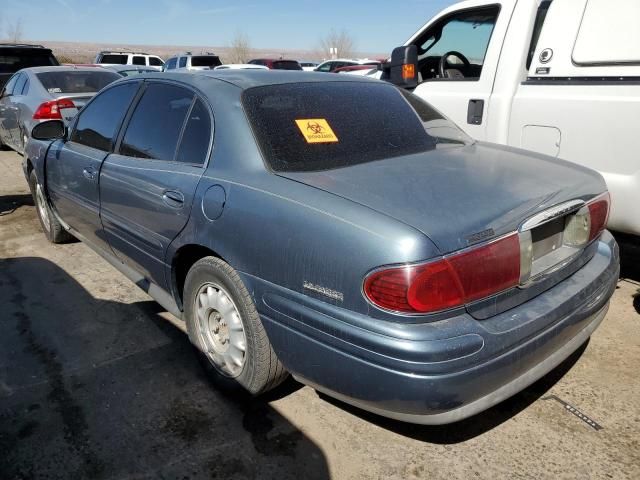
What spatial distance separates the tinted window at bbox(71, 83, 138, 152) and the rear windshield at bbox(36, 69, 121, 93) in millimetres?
4214

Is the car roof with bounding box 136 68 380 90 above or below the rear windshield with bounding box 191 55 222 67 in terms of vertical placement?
above

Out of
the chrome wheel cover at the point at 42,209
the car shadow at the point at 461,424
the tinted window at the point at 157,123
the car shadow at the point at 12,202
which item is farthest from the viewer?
the car shadow at the point at 12,202

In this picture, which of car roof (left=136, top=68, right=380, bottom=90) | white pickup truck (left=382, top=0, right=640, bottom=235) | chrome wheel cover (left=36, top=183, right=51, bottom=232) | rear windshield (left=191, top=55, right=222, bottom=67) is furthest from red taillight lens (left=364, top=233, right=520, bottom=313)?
rear windshield (left=191, top=55, right=222, bottom=67)

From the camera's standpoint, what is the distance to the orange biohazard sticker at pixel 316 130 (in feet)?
8.46

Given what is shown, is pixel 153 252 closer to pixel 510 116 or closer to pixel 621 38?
pixel 510 116

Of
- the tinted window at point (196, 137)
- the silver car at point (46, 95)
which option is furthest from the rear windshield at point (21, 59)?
the tinted window at point (196, 137)

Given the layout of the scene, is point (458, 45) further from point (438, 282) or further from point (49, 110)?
point (49, 110)

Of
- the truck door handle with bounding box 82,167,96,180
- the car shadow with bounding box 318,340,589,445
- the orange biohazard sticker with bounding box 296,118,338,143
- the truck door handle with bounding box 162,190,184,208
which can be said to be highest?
the orange biohazard sticker with bounding box 296,118,338,143

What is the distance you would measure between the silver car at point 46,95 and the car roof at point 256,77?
15.4 ft

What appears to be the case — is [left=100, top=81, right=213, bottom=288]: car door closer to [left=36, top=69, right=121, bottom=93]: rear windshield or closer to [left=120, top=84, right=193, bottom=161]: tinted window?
[left=120, top=84, right=193, bottom=161]: tinted window

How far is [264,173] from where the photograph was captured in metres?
2.35

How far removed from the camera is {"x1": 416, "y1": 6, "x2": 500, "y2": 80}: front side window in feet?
15.0

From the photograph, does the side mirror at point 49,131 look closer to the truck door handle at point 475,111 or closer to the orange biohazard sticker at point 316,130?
the orange biohazard sticker at point 316,130

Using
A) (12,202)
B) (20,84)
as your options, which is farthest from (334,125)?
(20,84)
